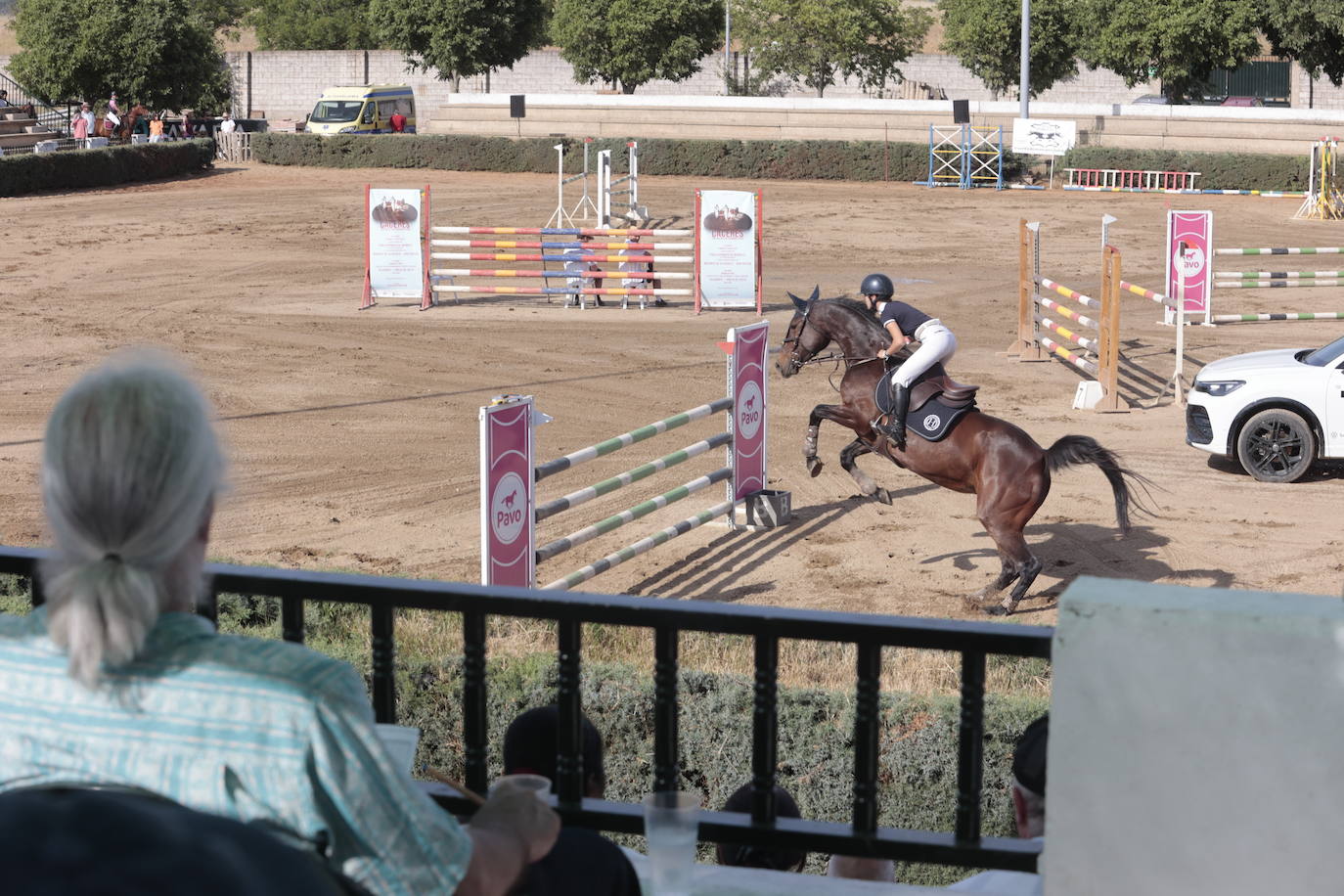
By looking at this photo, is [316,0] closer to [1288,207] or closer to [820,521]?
[1288,207]

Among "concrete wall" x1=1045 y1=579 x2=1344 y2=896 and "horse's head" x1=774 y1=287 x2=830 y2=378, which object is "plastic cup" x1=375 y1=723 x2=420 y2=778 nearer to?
"concrete wall" x1=1045 y1=579 x2=1344 y2=896

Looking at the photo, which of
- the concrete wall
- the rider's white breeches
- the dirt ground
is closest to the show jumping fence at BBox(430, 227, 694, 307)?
the dirt ground

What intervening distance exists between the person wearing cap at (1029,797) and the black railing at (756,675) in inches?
2.5

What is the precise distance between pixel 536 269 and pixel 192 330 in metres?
9.20

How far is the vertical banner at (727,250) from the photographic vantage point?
22.7 metres

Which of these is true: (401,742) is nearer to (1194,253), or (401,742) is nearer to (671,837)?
(671,837)

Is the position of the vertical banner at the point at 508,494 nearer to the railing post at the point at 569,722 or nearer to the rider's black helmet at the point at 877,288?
the rider's black helmet at the point at 877,288

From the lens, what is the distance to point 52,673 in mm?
2242

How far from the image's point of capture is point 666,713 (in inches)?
138

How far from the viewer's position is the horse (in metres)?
10.5

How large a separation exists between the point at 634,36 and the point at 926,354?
47.0 meters

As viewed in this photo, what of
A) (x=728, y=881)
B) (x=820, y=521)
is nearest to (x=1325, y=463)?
(x=820, y=521)

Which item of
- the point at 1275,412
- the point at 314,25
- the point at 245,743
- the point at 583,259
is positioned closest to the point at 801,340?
the point at 1275,412

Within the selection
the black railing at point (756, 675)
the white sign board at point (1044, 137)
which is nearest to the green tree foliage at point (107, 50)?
the white sign board at point (1044, 137)
